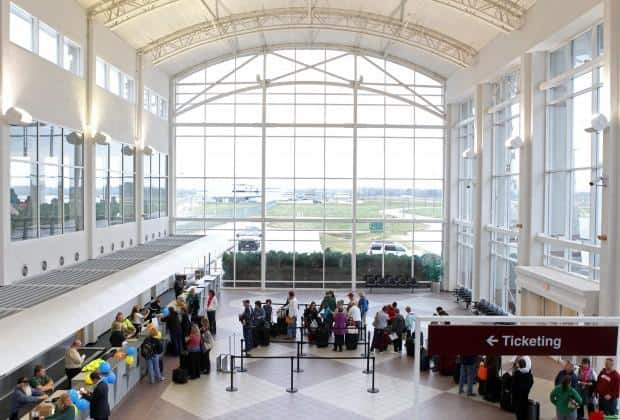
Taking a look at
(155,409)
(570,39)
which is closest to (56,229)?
(155,409)

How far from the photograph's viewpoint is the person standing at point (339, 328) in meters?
16.6

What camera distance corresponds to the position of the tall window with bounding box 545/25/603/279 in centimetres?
1474

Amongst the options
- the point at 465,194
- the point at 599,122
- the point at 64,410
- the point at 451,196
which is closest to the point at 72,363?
the point at 64,410

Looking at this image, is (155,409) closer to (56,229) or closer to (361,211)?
(56,229)

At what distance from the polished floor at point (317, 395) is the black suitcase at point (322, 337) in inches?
29.2

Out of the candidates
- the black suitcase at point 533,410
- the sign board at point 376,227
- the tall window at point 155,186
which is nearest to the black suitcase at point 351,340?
the black suitcase at point 533,410

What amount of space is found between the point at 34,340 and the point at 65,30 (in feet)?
35.0

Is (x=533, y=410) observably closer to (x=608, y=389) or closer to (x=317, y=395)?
(x=608, y=389)

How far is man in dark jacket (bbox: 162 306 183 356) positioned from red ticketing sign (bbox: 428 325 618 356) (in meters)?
8.47

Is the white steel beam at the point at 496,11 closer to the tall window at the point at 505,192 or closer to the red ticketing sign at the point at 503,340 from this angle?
the tall window at the point at 505,192

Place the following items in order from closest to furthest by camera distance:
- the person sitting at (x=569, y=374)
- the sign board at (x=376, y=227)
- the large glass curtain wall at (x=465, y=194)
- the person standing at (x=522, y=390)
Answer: the person sitting at (x=569, y=374)
the person standing at (x=522, y=390)
the large glass curtain wall at (x=465, y=194)
the sign board at (x=376, y=227)

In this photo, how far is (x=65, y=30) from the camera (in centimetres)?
1650

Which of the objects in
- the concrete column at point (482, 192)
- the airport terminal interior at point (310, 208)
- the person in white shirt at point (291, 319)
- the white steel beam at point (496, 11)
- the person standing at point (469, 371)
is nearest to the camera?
the airport terminal interior at point (310, 208)

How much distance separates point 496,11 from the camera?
1931 centimetres
